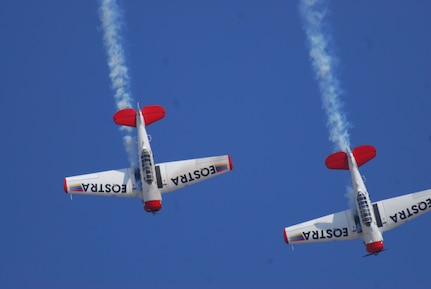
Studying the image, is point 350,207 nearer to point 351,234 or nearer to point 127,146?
point 351,234

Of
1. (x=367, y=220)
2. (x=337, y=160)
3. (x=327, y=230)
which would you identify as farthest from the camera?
(x=327, y=230)

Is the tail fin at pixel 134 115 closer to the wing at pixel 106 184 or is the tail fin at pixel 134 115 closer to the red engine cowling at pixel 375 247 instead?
the wing at pixel 106 184

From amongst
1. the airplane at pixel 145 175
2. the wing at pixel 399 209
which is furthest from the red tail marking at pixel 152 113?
the wing at pixel 399 209

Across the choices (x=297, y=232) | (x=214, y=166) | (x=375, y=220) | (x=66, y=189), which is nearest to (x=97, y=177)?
(x=66, y=189)

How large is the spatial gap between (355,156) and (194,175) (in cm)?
788

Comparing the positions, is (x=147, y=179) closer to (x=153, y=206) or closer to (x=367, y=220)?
Answer: (x=153, y=206)

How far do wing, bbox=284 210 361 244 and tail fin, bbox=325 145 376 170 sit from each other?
2.33 metres

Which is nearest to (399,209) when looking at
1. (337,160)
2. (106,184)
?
(337,160)

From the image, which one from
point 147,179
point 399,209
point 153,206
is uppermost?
point 147,179

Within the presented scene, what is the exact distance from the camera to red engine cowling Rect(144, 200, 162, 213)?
52094 millimetres

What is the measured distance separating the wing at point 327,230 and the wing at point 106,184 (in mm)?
7609

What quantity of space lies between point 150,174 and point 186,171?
96.9 inches

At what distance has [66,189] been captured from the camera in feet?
178

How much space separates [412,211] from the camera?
2056 inches
